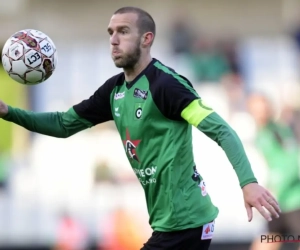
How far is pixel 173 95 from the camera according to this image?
5.18 meters

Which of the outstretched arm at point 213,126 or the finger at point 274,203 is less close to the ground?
the outstretched arm at point 213,126

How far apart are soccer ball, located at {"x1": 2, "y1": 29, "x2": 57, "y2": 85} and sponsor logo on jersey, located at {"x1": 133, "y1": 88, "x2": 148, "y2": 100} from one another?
2.80 ft

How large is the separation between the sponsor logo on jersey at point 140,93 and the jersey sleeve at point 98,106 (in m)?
0.32

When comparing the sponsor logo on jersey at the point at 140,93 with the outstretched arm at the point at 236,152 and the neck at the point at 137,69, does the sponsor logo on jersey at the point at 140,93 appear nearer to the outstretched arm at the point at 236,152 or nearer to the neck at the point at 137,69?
the neck at the point at 137,69

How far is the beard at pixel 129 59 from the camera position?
5.46m

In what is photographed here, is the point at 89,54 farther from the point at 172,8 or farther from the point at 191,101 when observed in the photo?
the point at 191,101

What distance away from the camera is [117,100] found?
562 centimetres

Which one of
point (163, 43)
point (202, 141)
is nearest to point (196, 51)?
point (163, 43)

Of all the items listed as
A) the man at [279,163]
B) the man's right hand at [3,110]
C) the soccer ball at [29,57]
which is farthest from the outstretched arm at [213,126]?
the man at [279,163]

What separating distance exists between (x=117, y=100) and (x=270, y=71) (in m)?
8.16

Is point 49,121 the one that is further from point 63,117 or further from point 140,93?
point 140,93

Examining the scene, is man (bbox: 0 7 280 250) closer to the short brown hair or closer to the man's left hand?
A: the short brown hair

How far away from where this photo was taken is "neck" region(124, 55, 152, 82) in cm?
552

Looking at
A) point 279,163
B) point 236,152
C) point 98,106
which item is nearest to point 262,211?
point 236,152
